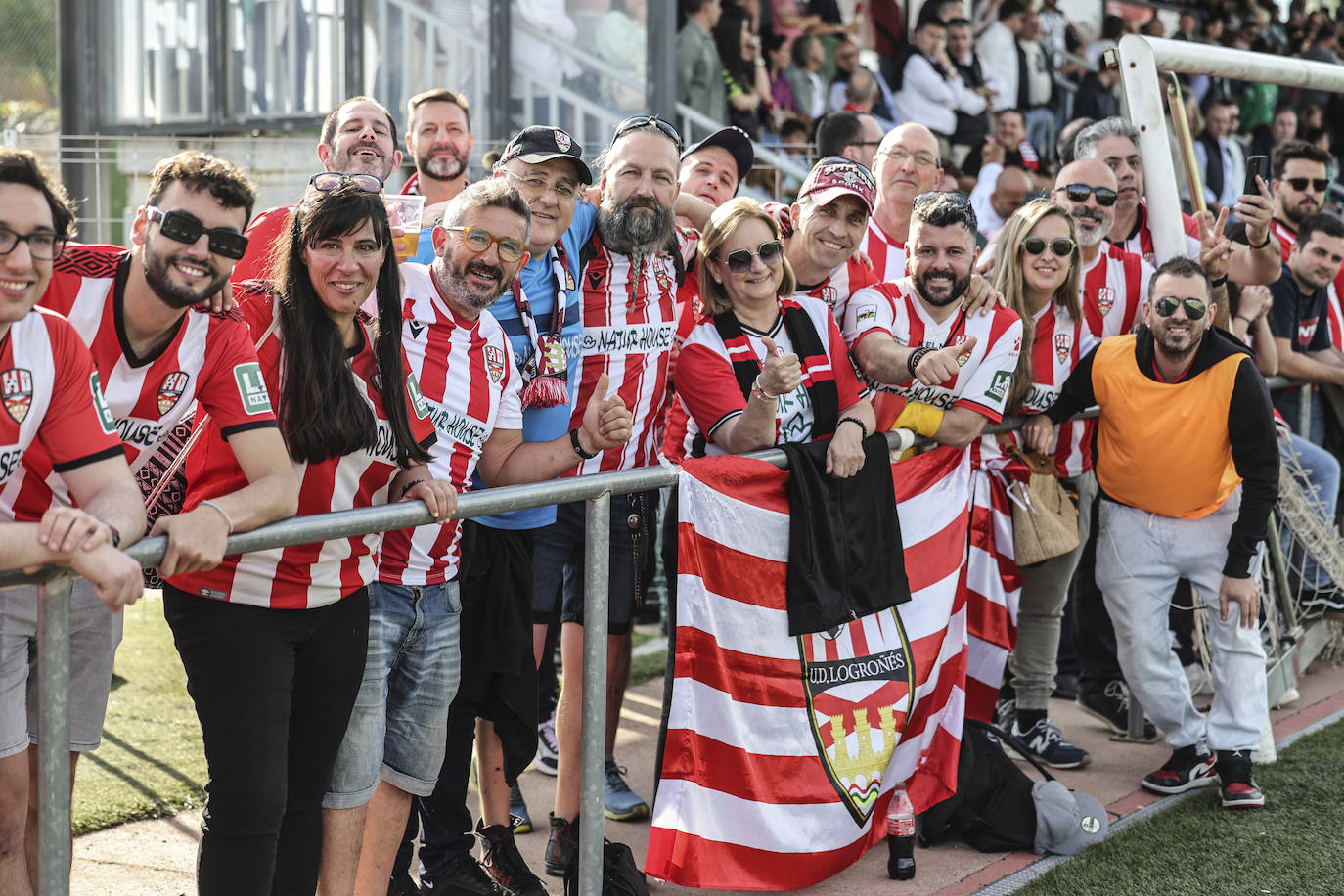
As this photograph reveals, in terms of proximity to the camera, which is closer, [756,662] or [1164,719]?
[756,662]

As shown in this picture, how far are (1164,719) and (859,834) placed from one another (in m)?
1.46

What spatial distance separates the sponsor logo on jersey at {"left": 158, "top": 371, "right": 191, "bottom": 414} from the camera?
2.82m

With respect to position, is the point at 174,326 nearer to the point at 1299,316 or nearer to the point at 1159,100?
the point at 1159,100

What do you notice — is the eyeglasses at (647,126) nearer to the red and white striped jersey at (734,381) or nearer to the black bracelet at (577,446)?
the red and white striped jersey at (734,381)

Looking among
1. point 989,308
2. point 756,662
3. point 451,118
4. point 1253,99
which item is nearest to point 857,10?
point 1253,99

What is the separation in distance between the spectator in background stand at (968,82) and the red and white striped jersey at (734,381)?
6.66 meters

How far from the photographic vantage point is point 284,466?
108 inches

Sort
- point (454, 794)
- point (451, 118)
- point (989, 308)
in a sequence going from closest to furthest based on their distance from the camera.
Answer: point (454, 794) → point (989, 308) → point (451, 118)

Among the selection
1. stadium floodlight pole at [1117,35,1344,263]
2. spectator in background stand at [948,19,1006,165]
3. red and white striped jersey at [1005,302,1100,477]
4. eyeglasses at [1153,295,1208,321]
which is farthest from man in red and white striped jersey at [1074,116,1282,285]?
spectator in background stand at [948,19,1006,165]

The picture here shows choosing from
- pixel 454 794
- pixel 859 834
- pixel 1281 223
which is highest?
pixel 1281 223

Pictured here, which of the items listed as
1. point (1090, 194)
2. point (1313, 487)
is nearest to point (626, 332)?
→ point (1090, 194)

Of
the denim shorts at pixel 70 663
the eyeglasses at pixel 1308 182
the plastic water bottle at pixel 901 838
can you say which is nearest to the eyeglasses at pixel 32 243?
the denim shorts at pixel 70 663

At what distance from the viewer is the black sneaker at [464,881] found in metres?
3.55

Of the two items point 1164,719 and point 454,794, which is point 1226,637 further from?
point 454,794
